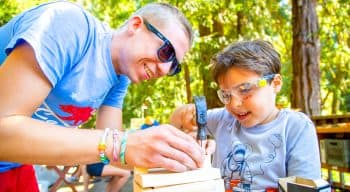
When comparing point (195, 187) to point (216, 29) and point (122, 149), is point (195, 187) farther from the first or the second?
point (216, 29)

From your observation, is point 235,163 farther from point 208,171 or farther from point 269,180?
point 208,171

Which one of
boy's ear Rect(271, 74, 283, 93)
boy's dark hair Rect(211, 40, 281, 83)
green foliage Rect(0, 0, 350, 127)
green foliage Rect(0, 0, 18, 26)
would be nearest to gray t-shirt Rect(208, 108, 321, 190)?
boy's ear Rect(271, 74, 283, 93)

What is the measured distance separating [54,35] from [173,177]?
1.84 ft

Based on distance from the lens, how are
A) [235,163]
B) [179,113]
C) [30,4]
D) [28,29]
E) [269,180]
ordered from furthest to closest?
[30,4] < [179,113] < [235,163] < [269,180] < [28,29]

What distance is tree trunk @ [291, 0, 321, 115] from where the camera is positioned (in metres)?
4.86

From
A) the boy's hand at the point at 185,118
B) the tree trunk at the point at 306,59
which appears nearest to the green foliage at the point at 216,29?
the tree trunk at the point at 306,59

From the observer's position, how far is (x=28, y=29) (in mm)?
1083

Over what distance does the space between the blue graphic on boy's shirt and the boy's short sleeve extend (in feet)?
3.34

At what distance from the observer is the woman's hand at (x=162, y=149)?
3.20ft

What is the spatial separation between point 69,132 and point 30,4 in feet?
19.2

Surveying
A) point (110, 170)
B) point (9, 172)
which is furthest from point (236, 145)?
point (110, 170)

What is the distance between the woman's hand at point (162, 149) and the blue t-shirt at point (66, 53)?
319 mm

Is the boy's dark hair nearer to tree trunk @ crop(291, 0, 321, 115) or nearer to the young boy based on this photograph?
the young boy

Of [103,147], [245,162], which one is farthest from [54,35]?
[245,162]
